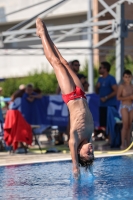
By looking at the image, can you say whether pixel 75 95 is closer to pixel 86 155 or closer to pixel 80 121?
pixel 80 121

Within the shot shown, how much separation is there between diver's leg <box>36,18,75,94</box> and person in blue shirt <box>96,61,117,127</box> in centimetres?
432

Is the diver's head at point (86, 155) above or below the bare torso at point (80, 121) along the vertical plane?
below

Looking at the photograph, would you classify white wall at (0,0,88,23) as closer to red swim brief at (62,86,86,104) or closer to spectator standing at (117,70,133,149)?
spectator standing at (117,70,133,149)

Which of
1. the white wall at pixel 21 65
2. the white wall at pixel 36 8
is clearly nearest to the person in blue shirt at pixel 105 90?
the white wall at pixel 36 8

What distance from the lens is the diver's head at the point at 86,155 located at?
20.7ft

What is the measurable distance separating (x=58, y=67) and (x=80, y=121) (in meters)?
1.00

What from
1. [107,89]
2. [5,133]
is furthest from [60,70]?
[107,89]

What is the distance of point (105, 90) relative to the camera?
1180cm

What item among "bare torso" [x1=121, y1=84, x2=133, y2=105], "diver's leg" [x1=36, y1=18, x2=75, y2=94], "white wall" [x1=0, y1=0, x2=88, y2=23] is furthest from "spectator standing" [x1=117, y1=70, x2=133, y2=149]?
"white wall" [x1=0, y1=0, x2=88, y2=23]

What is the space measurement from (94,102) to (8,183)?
18.3 ft

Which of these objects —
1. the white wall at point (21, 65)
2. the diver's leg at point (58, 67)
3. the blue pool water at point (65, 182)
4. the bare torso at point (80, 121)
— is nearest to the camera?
the blue pool water at point (65, 182)

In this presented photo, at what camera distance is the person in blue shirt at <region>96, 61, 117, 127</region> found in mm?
11703

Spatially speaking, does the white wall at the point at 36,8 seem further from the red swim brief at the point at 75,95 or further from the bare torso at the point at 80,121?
the bare torso at the point at 80,121

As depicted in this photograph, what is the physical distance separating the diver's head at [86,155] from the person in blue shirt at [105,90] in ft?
17.6
